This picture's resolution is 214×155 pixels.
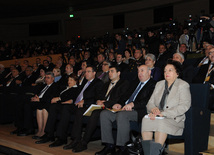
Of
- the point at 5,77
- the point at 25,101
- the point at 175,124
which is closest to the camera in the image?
the point at 175,124

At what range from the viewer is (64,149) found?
12.0 feet

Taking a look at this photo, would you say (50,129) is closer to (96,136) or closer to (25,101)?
(96,136)

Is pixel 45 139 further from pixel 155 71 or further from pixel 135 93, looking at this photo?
pixel 155 71

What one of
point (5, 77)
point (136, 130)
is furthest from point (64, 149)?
point (5, 77)

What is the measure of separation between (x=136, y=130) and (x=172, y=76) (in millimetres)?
681

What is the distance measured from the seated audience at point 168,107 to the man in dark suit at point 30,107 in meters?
2.04

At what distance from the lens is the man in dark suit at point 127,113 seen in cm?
316

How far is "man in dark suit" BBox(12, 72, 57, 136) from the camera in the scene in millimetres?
4656

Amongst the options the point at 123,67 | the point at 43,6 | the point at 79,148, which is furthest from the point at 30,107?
the point at 43,6

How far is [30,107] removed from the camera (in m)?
4.66

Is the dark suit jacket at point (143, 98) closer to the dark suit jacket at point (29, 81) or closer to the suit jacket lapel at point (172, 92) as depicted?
the suit jacket lapel at point (172, 92)

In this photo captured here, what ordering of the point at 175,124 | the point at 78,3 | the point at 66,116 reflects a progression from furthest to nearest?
the point at 78,3, the point at 66,116, the point at 175,124

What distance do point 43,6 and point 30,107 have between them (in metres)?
10.2

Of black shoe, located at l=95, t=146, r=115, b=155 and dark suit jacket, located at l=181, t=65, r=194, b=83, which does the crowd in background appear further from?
black shoe, located at l=95, t=146, r=115, b=155
